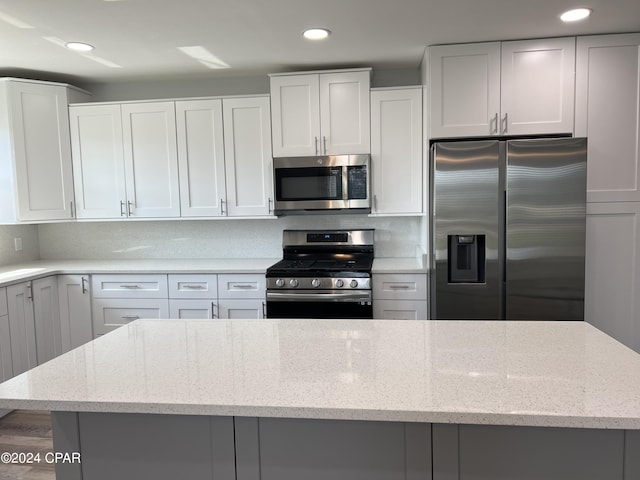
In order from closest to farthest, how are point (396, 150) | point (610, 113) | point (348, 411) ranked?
point (348, 411), point (610, 113), point (396, 150)

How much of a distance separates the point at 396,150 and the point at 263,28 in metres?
1.27

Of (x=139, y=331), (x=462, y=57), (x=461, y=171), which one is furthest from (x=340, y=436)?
(x=462, y=57)

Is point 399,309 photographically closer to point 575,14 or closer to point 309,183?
point 309,183

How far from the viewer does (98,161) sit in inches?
144

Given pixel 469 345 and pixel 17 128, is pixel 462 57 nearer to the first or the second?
pixel 469 345

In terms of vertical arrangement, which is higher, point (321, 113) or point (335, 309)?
point (321, 113)

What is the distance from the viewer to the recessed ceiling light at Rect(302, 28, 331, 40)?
8.89 ft

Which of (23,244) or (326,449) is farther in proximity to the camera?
(23,244)

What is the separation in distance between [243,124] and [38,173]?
64.0 inches

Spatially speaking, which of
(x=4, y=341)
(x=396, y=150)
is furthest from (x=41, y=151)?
(x=396, y=150)

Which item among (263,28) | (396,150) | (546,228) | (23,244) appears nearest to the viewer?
(263,28)

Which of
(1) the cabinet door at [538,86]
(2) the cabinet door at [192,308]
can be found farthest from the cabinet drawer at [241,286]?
(1) the cabinet door at [538,86]

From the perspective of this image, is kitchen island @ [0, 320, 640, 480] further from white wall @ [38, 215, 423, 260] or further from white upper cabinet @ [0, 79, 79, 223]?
white upper cabinet @ [0, 79, 79, 223]

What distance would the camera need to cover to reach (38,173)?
11.5 feet
